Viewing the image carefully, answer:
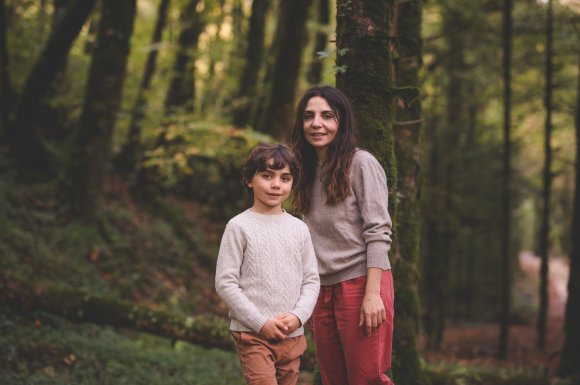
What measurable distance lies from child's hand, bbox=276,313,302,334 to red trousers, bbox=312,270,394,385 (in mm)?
472

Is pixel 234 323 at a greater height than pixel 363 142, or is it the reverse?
pixel 363 142

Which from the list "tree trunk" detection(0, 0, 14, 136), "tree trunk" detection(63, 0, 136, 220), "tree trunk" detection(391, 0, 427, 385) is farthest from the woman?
"tree trunk" detection(0, 0, 14, 136)

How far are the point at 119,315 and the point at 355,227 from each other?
4.05 m

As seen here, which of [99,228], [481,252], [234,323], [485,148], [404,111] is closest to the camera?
[234,323]

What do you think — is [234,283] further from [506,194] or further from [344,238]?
[506,194]

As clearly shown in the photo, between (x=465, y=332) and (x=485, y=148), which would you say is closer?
(x=485, y=148)

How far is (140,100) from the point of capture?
13883 mm

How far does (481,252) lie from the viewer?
2633 cm

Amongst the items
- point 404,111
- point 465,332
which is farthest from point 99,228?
point 465,332

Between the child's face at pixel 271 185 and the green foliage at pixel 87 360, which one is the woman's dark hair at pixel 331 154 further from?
the green foliage at pixel 87 360

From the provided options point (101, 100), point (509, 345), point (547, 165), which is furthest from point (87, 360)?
point (509, 345)

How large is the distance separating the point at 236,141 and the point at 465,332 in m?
12.6

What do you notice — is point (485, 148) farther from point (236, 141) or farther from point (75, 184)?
point (75, 184)

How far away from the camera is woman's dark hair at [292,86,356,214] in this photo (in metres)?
3.37
